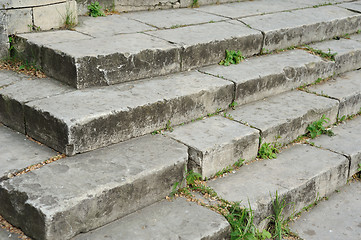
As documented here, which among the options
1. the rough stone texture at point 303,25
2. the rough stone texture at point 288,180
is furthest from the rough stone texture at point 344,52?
the rough stone texture at point 288,180

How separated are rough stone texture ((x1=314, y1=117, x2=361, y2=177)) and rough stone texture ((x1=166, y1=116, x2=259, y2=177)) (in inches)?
32.0

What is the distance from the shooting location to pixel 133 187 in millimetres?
2859

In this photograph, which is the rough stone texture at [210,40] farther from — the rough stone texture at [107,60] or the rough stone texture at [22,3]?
the rough stone texture at [22,3]

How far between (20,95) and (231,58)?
2.12m

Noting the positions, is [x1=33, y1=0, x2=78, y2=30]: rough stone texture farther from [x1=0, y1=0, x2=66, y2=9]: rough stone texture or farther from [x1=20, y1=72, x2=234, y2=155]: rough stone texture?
[x1=20, y1=72, x2=234, y2=155]: rough stone texture

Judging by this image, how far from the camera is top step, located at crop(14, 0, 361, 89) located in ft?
12.0

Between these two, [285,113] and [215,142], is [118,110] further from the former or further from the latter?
[285,113]

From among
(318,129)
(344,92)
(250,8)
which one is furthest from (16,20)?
(344,92)

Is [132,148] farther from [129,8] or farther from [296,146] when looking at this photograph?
[129,8]

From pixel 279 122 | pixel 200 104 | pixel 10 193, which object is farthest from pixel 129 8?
pixel 10 193

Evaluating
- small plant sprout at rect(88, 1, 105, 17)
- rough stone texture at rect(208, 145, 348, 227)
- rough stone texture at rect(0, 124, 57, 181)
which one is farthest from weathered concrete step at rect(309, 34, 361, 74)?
rough stone texture at rect(0, 124, 57, 181)

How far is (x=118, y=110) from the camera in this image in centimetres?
323

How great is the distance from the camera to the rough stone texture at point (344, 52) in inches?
205

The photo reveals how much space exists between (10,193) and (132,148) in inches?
35.2
